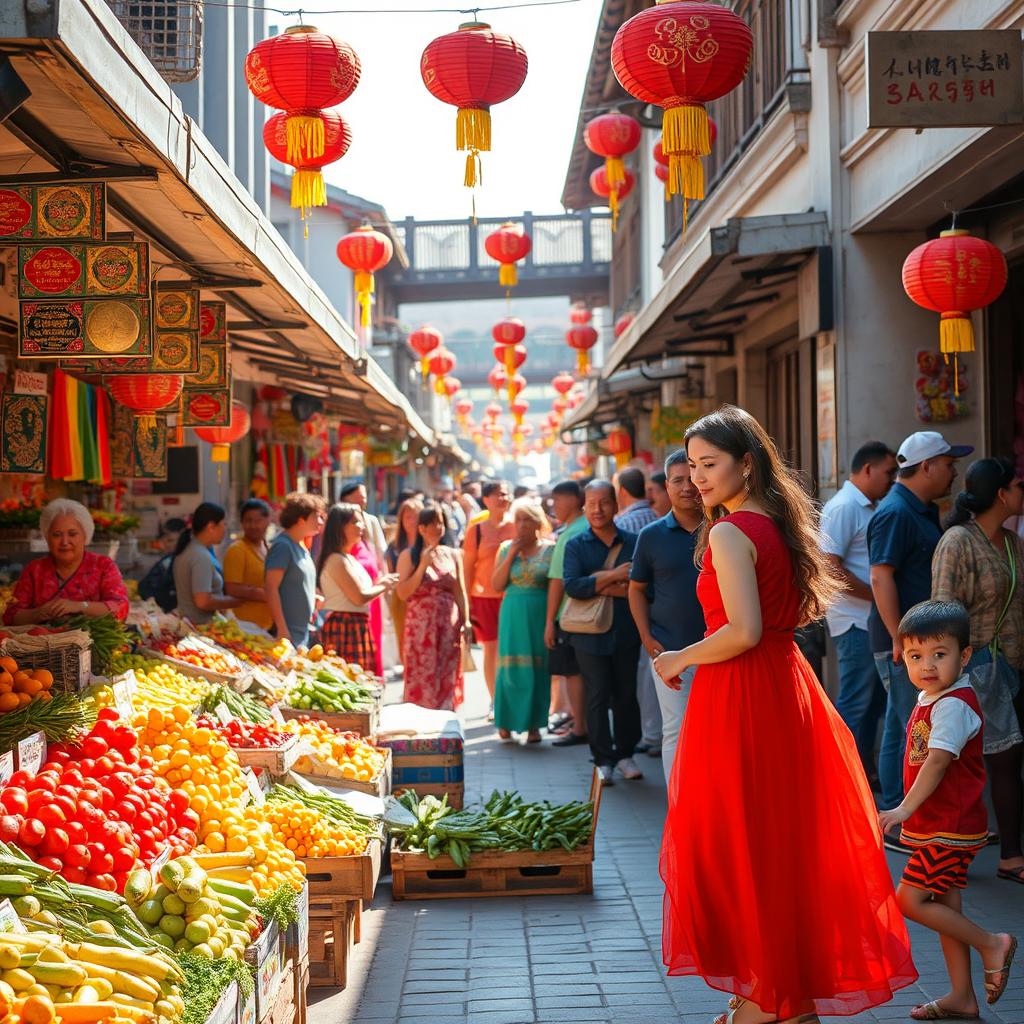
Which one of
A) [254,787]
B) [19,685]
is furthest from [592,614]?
[19,685]

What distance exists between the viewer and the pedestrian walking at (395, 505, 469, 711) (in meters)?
10.3

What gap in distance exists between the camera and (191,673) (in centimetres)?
734

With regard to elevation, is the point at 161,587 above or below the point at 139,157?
below

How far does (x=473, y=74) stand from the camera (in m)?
7.76

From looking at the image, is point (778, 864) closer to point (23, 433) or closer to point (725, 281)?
point (23, 433)

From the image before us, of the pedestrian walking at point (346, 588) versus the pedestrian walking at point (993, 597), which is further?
the pedestrian walking at point (346, 588)

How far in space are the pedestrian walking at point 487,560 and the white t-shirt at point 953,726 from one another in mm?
7239

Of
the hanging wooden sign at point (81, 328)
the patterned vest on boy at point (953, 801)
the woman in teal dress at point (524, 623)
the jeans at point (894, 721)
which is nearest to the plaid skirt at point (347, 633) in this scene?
the woman in teal dress at point (524, 623)

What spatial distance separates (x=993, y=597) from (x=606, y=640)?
3.09m

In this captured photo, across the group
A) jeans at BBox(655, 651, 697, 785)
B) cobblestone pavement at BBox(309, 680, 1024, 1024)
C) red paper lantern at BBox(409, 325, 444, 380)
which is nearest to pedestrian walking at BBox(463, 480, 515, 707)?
cobblestone pavement at BBox(309, 680, 1024, 1024)

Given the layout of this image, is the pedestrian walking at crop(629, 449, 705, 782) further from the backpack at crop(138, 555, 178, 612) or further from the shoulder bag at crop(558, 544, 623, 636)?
the backpack at crop(138, 555, 178, 612)

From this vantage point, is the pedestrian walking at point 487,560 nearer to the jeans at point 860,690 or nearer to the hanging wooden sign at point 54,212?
the jeans at point 860,690

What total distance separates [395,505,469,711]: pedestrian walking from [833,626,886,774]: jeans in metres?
3.54

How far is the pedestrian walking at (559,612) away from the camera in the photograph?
9.58m
